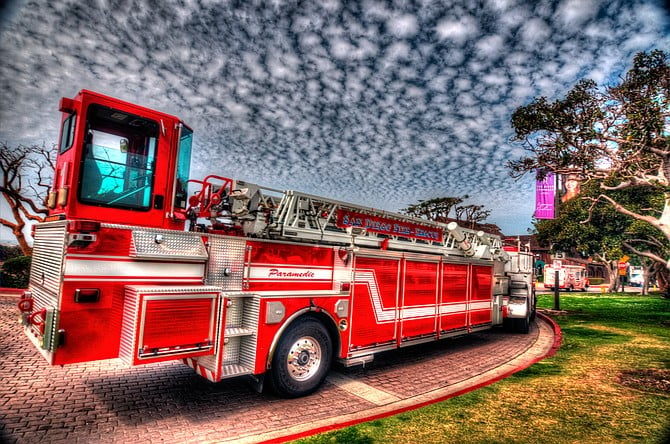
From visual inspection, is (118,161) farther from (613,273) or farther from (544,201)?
(613,273)

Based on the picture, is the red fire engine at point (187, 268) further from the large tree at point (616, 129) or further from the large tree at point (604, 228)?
the large tree at point (604, 228)

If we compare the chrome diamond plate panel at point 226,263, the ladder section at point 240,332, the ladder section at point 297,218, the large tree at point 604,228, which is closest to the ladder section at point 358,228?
the ladder section at point 297,218

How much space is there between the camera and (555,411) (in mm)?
4883

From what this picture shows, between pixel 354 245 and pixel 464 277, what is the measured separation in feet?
12.3

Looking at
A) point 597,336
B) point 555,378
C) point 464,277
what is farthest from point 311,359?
point 597,336

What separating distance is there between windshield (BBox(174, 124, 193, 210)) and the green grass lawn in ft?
10.9

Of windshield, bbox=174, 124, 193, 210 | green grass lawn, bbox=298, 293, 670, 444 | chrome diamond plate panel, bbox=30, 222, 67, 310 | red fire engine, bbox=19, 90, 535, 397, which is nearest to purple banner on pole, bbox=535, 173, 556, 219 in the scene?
green grass lawn, bbox=298, 293, 670, 444

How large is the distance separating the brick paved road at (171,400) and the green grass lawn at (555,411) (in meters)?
0.73

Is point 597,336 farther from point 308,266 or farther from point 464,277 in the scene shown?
point 308,266

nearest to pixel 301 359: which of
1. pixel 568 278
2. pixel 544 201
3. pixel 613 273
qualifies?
pixel 544 201

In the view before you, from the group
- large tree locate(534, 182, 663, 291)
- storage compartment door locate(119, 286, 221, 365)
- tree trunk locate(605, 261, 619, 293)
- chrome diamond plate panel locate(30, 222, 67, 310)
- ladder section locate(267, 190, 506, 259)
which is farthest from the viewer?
tree trunk locate(605, 261, 619, 293)

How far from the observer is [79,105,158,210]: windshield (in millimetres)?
4520

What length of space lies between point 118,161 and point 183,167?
30.9 inches

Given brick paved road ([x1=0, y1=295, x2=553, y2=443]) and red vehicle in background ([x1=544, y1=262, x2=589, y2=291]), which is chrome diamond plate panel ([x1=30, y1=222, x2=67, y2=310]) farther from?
red vehicle in background ([x1=544, y1=262, x2=589, y2=291])
